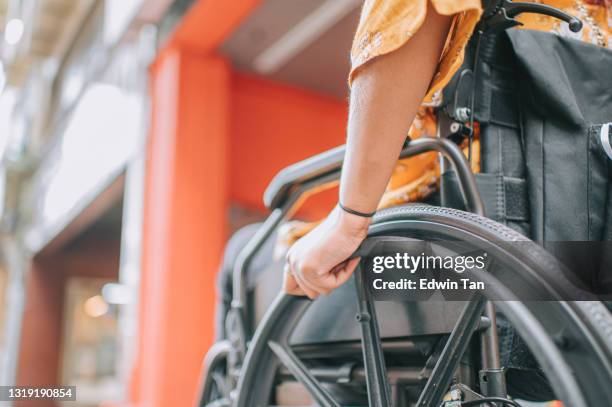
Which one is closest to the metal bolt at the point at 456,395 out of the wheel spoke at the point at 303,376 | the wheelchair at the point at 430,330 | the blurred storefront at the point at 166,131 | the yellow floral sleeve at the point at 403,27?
the wheelchair at the point at 430,330

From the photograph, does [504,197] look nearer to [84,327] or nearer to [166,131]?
[166,131]

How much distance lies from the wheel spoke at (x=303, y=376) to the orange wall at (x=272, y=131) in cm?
317

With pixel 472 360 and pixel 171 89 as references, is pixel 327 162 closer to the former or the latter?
pixel 472 360

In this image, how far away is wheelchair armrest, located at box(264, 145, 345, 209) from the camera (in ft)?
2.49

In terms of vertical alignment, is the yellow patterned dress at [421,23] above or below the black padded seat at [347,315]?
above

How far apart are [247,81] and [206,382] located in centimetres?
310

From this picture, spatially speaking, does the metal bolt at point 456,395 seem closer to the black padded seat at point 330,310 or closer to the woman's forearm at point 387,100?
the black padded seat at point 330,310

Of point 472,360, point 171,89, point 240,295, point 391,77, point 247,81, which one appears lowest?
point 472,360

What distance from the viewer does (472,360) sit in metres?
0.56

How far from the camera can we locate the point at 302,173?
0.82 metres

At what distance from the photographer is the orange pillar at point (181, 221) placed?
120 inches

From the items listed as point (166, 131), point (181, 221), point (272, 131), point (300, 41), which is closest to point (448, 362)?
point (181, 221)

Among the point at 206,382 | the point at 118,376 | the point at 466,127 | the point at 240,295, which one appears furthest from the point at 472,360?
the point at 118,376

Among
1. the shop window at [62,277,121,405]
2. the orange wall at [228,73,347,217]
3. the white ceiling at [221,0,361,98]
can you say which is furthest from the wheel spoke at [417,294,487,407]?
the shop window at [62,277,121,405]
